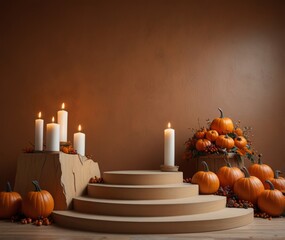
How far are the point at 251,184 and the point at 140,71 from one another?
1.88 meters

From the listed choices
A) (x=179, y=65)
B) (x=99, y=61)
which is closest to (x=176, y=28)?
(x=179, y=65)

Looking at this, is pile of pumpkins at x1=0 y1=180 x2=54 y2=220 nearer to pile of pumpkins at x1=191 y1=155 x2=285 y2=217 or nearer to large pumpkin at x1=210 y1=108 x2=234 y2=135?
pile of pumpkins at x1=191 y1=155 x2=285 y2=217

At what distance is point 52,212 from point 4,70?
210 cm

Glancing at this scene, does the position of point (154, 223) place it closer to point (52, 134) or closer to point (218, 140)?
point (52, 134)

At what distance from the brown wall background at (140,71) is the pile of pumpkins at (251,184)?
0.64m

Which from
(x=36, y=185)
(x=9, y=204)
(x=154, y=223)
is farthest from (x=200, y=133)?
(x=9, y=204)

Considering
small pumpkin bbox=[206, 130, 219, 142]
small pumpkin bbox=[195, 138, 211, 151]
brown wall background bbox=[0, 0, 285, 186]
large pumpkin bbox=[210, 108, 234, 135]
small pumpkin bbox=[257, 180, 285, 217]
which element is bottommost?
small pumpkin bbox=[257, 180, 285, 217]

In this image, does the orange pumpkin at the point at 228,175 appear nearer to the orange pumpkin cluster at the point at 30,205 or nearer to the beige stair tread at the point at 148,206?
the beige stair tread at the point at 148,206

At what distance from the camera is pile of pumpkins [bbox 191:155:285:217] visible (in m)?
3.70

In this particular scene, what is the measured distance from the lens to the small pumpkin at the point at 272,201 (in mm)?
3674

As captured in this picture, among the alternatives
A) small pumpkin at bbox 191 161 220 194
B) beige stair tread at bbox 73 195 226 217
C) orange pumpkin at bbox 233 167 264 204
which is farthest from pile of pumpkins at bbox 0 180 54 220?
orange pumpkin at bbox 233 167 264 204

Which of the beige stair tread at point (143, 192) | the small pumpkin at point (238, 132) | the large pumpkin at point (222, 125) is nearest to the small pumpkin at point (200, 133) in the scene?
the large pumpkin at point (222, 125)

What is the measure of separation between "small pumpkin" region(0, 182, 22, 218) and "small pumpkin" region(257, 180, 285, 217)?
2200mm

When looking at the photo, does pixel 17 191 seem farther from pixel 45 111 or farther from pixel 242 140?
pixel 242 140
